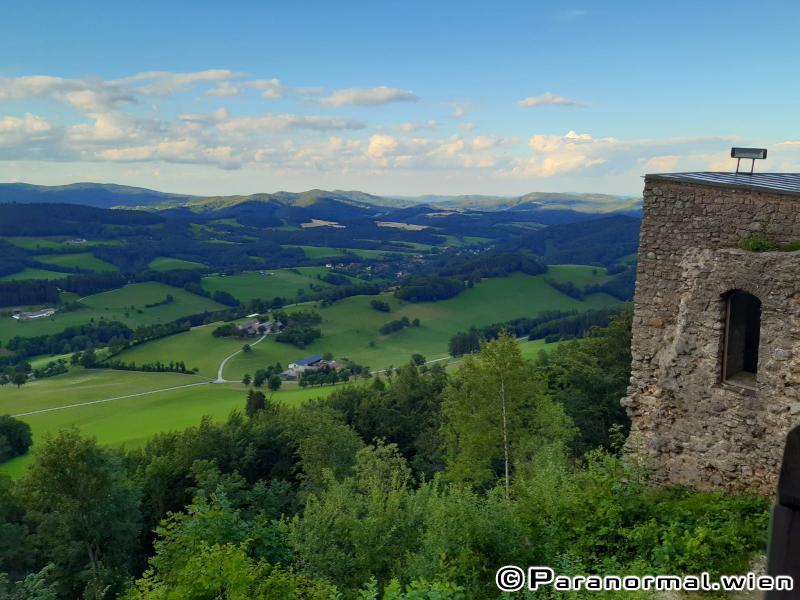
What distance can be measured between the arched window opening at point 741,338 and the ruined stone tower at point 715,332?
2 centimetres

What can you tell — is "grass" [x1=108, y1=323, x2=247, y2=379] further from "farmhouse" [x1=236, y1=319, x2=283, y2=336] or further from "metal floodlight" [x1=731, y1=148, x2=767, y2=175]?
"metal floodlight" [x1=731, y1=148, x2=767, y2=175]

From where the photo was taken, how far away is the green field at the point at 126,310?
5842 inches

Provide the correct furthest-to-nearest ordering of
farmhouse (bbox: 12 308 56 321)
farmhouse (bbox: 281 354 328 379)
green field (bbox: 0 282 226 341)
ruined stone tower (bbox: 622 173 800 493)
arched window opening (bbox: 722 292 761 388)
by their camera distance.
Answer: farmhouse (bbox: 12 308 56 321) < green field (bbox: 0 282 226 341) < farmhouse (bbox: 281 354 328 379) < arched window opening (bbox: 722 292 761 388) < ruined stone tower (bbox: 622 173 800 493)

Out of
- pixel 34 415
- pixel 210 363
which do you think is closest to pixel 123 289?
pixel 210 363

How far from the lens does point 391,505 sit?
1666 cm

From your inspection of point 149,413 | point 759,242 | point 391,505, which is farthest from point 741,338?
point 149,413

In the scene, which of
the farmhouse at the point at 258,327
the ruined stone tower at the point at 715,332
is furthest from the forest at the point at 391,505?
the farmhouse at the point at 258,327

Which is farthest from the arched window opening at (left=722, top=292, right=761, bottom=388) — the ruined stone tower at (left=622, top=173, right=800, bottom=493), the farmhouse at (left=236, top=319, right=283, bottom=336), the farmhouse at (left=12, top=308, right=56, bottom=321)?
the farmhouse at (left=12, top=308, right=56, bottom=321)

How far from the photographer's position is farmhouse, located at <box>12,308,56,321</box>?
15591 cm

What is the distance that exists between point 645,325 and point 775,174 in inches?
224

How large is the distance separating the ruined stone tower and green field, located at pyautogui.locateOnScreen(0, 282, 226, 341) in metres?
166

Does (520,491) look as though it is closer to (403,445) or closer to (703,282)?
(703,282)

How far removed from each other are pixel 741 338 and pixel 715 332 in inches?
38.1

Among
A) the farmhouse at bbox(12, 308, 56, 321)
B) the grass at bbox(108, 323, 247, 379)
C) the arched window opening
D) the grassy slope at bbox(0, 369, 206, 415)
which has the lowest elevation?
the grassy slope at bbox(0, 369, 206, 415)
